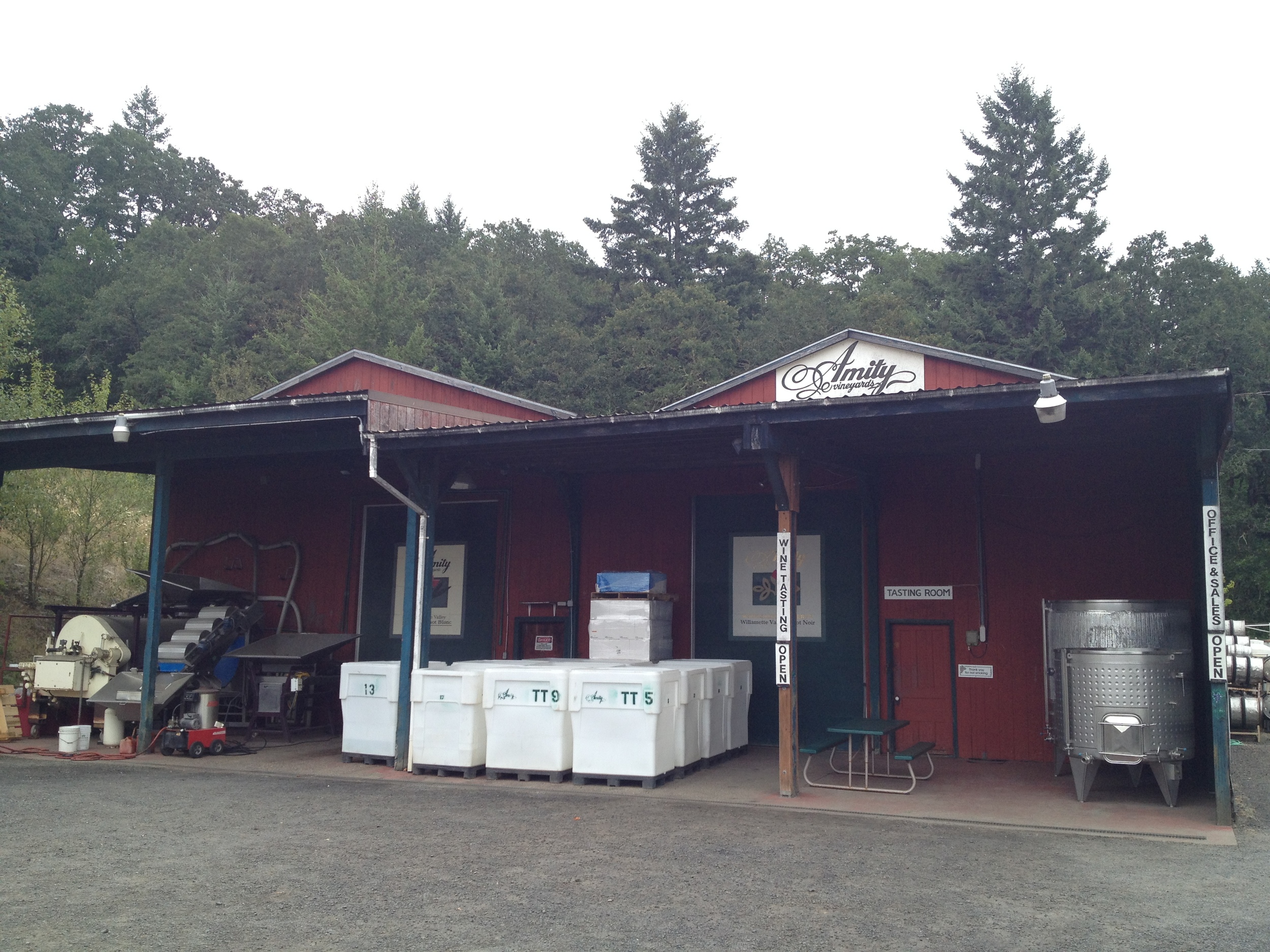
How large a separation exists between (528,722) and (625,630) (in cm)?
199

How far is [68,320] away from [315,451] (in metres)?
43.2

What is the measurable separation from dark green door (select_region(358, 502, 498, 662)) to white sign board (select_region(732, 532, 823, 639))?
159 inches

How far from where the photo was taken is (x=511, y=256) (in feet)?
186

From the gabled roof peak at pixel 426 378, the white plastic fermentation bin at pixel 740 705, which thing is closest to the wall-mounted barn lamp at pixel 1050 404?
the white plastic fermentation bin at pixel 740 705

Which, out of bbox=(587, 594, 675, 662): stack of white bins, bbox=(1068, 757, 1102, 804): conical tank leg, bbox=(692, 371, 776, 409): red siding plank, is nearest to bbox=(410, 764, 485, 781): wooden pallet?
bbox=(587, 594, 675, 662): stack of white bins

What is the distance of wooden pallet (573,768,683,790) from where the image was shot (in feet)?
37.8

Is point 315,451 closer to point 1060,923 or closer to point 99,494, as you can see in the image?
point 1060,923

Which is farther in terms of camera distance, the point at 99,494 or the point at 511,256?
the point at 511,256

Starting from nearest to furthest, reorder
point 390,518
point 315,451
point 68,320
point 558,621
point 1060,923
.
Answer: point 1060,923, point 315,451, point 558,621, point 390,518, point 68,320

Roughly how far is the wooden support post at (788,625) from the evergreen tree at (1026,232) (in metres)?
26.7

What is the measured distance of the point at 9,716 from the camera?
1583cm

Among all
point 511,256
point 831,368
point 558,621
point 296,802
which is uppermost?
point 511,256

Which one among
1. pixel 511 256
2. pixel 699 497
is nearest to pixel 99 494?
pixel 699 497

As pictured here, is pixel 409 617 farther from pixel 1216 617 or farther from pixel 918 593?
pixel 1216 617
